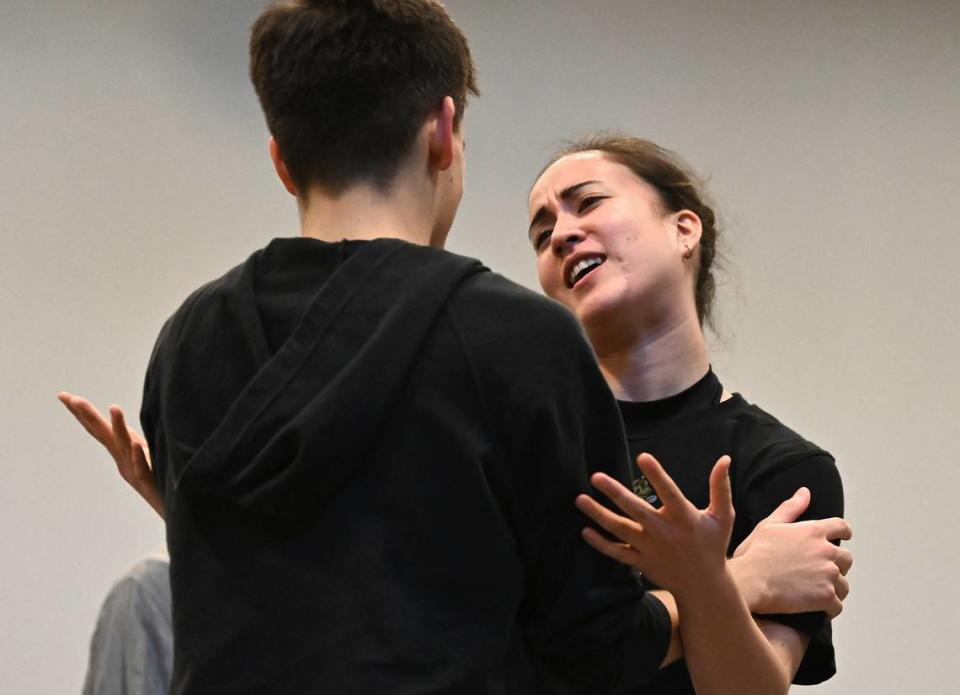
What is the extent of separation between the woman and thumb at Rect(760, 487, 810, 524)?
0.30 feet

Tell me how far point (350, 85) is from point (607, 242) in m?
0.76

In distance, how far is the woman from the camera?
157 centimetres

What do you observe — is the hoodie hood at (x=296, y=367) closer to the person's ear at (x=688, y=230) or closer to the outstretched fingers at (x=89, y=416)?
the outstretched fingers at (x=89, y=416)

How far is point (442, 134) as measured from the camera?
45.2 inches

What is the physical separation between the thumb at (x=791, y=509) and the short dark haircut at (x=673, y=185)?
1.91ft

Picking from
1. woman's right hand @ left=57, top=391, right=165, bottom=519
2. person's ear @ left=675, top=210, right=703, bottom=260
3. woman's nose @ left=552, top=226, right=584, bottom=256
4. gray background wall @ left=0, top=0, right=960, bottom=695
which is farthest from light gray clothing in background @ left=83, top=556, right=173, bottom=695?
gray background wall @ left=0, top=0, right=960, bottom=695

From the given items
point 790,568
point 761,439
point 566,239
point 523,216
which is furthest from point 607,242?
point 523,216

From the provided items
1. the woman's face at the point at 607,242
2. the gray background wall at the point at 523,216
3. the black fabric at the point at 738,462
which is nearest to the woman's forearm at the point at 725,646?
the black fabric at the point at 738,462

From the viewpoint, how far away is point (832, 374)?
3008 millimetres

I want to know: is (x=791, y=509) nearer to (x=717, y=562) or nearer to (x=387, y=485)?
(x=717, y=562)

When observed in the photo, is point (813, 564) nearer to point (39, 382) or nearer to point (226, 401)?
point (226, 401)

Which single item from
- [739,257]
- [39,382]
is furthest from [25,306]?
[739,257]

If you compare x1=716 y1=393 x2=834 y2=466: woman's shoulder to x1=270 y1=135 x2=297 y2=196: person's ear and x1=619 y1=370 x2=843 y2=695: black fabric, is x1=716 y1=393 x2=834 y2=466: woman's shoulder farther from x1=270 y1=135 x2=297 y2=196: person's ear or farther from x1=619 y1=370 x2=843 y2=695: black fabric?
x1=270 y1=135 x2=297 y2=196: person's ear

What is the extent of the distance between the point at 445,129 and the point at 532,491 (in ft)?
1.16
